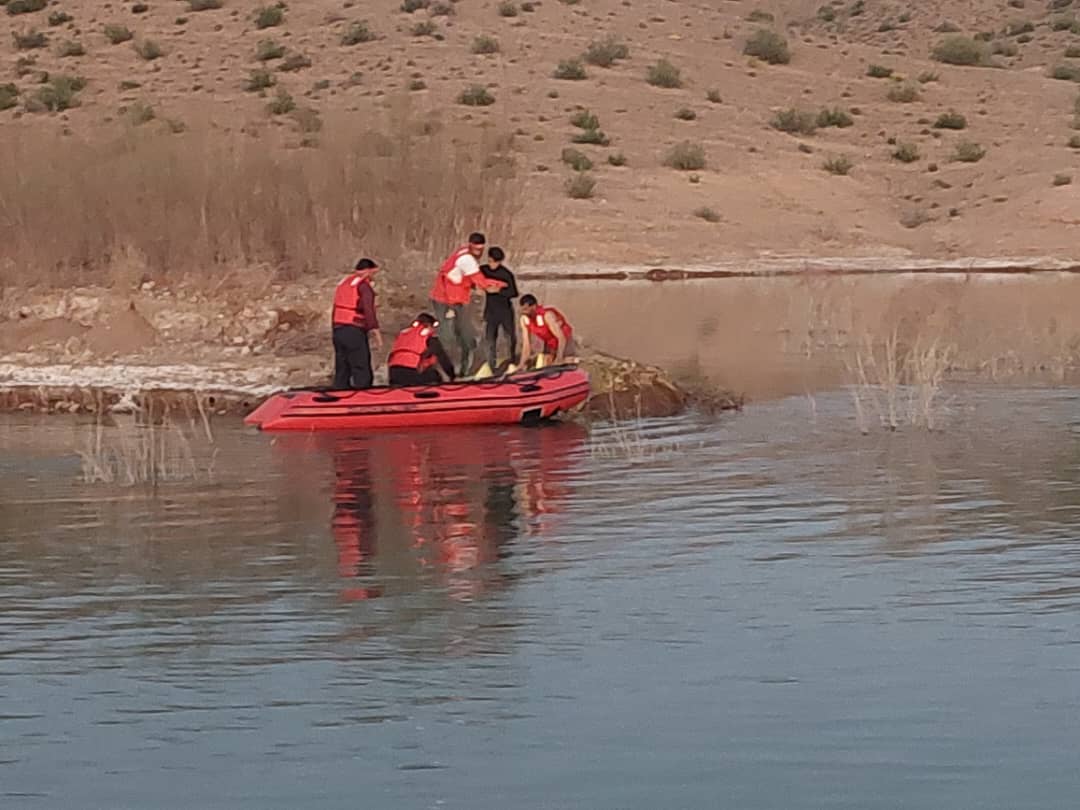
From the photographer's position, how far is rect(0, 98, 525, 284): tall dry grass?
88.2 feet

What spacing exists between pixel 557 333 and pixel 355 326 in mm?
2151

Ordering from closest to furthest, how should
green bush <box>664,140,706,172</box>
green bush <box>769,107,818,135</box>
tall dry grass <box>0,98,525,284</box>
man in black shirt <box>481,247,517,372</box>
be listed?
man in black shirt <box>481,247,517,372</box>, tall dry grass <box>0,98,525,284</box>, green bush <box>664,140,706,172</box>, green bush <box>769,107,818,135</box>

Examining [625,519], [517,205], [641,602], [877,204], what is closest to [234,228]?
[517,205]

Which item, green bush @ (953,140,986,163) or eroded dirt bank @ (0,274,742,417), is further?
green bush @ (953,140,986,163)

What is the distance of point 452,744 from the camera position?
946cm

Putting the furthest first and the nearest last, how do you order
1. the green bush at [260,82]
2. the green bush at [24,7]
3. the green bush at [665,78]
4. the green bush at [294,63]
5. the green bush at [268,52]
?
the green bush at [24,7], the green bush at [268,52], the green bush at [665,78], the green bush at [294,63], the green bush at [260,82]

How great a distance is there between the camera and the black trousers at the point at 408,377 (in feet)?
69.8

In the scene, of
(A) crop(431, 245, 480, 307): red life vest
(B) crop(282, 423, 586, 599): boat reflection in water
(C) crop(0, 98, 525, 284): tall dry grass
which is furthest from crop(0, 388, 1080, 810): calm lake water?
(C) crop(0, 98, 525, 284): tall dry grass

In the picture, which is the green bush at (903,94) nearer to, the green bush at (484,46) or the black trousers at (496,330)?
the green bush at (484,46)

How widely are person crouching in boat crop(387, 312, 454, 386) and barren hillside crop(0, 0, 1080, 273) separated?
2482 centimetres

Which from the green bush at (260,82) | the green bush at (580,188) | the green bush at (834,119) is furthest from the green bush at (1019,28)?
the green bush at (580,188)

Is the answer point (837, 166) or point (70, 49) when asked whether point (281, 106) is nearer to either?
point (70, 49)

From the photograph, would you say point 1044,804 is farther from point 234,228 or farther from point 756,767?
point 234,228

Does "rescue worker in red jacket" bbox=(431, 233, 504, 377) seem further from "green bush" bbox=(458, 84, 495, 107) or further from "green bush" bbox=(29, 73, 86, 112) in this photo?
"green bush" bbox=(29, 73, 86, 112)
